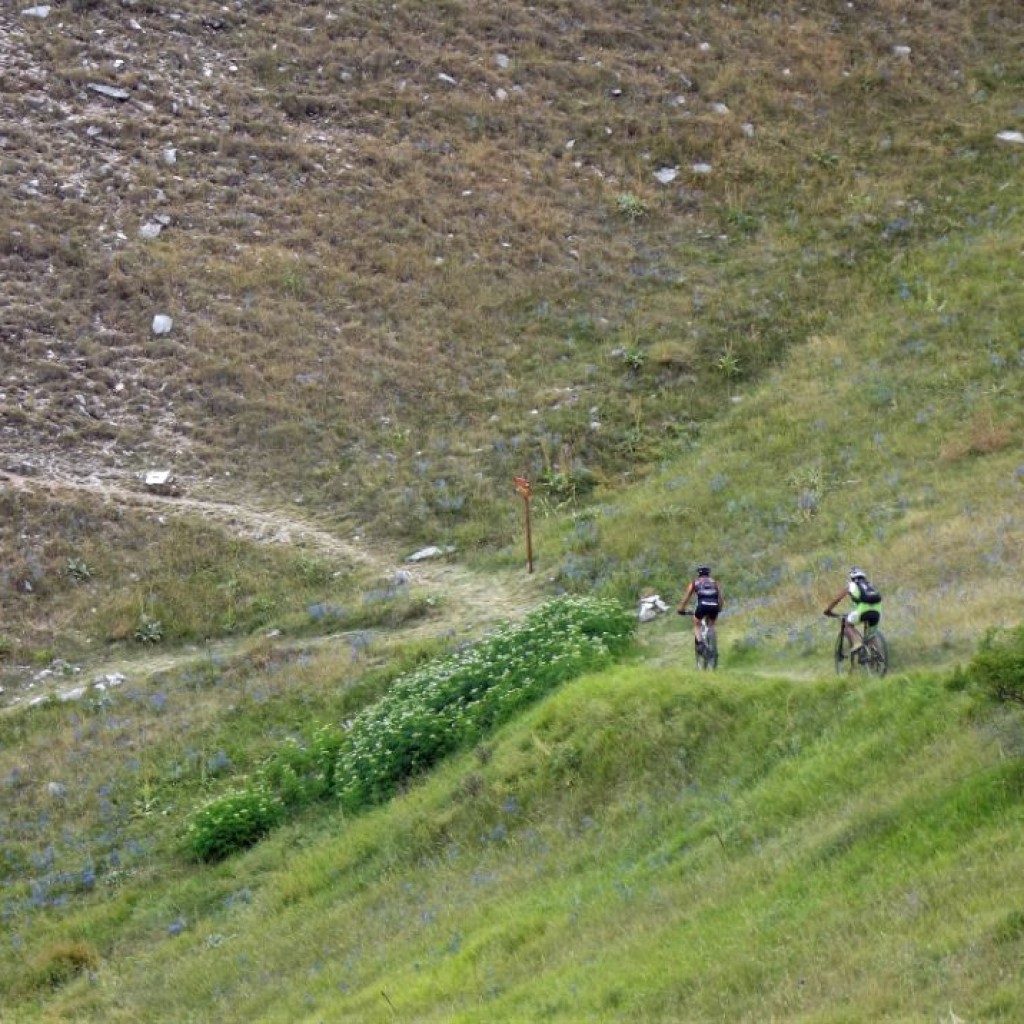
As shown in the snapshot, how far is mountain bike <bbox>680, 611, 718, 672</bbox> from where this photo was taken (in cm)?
1767

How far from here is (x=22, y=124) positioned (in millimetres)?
36062

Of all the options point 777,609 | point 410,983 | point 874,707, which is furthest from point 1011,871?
point 777,609

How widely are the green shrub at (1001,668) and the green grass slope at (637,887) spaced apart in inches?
10.6

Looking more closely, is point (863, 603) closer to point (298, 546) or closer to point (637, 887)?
point (637, 887)

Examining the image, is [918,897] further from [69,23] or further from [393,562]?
[69,23]

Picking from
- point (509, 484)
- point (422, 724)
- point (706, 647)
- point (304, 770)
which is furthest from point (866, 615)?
point (509, 484)

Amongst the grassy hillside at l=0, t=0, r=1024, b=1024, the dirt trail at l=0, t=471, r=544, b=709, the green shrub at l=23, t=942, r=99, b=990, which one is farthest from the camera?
the dirt trail at l=0, t=471, r=544, b=709

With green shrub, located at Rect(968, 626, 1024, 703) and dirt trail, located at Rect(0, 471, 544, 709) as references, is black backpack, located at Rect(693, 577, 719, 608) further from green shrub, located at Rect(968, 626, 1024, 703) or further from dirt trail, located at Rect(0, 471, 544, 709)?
dirt trail, located at Rect(0, 471, 544, 709)

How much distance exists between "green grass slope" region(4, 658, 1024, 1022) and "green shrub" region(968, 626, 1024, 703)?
0.88 feet

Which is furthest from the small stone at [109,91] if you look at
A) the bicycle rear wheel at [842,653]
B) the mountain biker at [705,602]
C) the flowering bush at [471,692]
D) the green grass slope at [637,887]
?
the bicycle rear wheel at [842,653]

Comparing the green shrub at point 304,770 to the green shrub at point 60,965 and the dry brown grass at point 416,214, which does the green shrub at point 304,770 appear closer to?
the green shrub at point 60,965

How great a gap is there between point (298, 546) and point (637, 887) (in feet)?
48.8

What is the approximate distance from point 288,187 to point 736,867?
26.8m

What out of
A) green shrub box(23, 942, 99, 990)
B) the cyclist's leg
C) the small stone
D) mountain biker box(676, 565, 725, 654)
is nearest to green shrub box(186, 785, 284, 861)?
green shrub box(23, 942, 99, 990)
